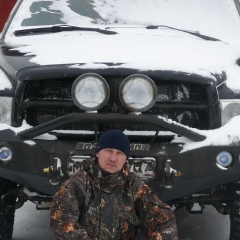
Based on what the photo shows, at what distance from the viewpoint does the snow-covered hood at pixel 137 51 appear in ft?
12.9

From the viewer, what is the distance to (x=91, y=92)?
377cm

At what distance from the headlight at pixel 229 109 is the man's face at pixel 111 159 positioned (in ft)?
3.06

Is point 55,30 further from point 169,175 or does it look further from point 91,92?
point 169,175

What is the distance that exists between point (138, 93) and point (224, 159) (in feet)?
2.09

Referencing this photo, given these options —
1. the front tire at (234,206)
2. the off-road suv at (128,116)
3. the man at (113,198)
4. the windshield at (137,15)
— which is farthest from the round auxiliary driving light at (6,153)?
the windshield at (137,15)

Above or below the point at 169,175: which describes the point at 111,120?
above

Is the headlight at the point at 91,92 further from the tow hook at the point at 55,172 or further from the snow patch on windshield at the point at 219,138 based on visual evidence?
the snow patch on windshield at the point at 219,138

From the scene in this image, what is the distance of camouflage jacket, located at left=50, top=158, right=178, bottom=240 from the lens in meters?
3.20

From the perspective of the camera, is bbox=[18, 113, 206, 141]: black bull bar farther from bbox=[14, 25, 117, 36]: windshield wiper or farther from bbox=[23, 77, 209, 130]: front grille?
bbox=[14, 25, 117, 36]: windshield wiper

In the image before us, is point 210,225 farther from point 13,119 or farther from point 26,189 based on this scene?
point 13,119

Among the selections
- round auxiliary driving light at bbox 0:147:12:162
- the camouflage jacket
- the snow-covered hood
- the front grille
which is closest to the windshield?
the snow-covered hood

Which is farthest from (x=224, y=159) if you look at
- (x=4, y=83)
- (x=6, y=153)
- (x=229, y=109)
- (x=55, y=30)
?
(x=55, y=30)

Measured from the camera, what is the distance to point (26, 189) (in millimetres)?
4207

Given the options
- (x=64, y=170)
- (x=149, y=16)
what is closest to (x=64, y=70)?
(x=64, y=170)
